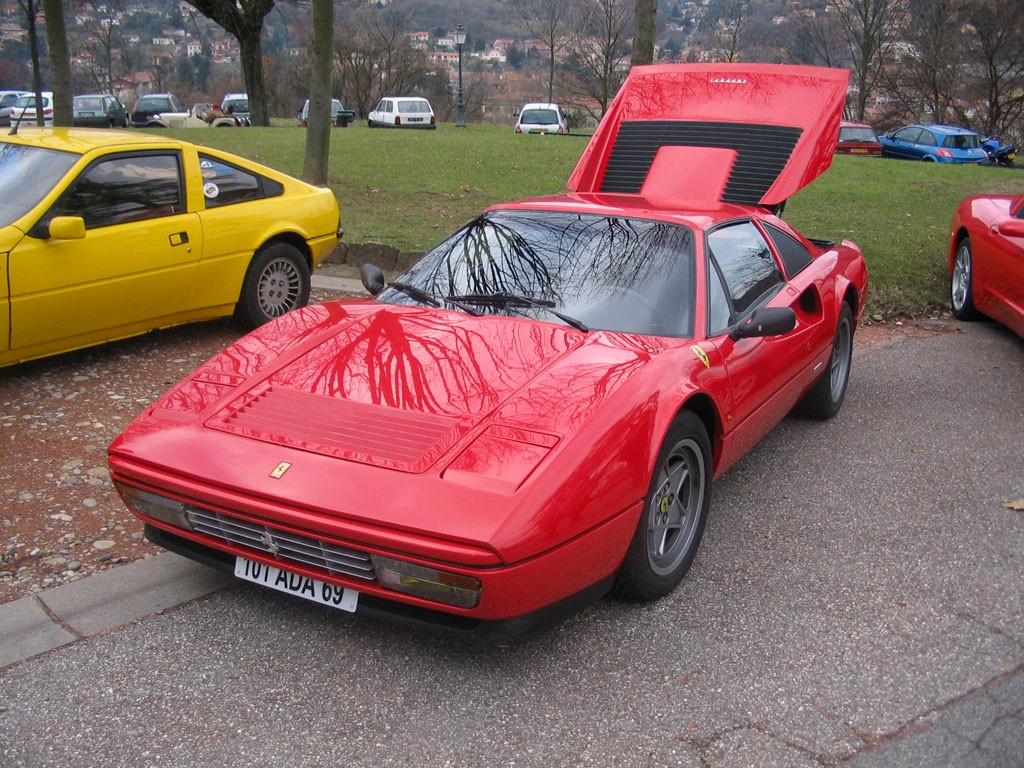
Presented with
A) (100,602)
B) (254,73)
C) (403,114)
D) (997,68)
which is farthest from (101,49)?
(100,602)

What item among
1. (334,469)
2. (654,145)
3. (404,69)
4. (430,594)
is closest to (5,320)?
(334,469)

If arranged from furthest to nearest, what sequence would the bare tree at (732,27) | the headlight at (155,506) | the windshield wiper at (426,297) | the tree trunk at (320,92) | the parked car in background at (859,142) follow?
the bare tree at (732,27)
the parked car in background at (859,142)
the tree trunk at (320,92)
the windshield wiper at (426,297)
the headlight at (155,506)

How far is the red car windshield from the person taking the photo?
372 centimetres

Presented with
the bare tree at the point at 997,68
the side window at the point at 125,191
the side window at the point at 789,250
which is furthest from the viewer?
the bare tree at the point at 997,68

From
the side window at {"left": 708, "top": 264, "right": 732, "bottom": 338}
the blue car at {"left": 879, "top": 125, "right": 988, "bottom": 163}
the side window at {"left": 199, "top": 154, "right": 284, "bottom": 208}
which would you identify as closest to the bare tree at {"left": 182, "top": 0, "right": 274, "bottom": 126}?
the blue car at {"left": 879, "top": 125, "right": 988, "bottom": 163}

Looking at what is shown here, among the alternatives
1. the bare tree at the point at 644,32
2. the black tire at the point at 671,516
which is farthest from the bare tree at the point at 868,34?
the black tire at the point at 671,516

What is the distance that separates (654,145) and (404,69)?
41.2 m

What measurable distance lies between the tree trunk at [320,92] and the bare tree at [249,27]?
16626 mm

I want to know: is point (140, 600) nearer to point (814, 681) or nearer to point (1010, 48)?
point (814, 681)

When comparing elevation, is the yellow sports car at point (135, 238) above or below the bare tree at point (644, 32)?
below

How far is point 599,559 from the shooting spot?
2.83 meters

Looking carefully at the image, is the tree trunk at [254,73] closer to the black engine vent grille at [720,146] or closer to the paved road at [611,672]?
the black engine vent grille at [720,146]

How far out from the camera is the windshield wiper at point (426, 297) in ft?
12.5

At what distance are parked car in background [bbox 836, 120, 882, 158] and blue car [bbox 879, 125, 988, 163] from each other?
26.9 inches
